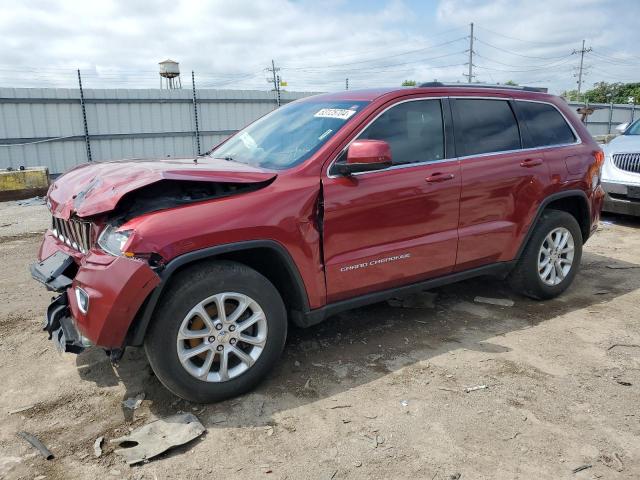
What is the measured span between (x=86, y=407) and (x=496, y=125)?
142 inches

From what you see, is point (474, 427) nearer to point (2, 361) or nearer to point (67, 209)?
point (67, 209)

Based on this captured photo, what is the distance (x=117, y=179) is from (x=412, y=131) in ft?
6.73

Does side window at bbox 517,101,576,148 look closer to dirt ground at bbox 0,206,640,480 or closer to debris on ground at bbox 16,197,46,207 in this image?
dirt ground at bbox 0,206,640,480

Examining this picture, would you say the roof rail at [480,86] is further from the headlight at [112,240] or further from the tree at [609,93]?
the tree at [609,93]

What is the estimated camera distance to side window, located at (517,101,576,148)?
4418 mm

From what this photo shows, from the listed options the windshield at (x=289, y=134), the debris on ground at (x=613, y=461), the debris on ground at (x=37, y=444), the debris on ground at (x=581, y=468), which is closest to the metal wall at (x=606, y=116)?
the windshield at (x=289, y=134)

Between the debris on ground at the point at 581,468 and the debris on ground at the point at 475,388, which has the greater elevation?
the debris on ground at the point at 475,388

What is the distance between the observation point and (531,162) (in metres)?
4.26

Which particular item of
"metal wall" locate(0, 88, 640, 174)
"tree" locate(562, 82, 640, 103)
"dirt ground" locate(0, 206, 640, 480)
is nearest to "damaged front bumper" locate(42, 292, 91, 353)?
"dirt ground" locate(0, 206, 640, 480)

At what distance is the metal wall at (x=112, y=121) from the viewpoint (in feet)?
42.7

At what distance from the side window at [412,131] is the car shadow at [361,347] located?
4.44 ft

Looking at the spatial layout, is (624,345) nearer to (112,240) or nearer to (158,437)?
(158,437)

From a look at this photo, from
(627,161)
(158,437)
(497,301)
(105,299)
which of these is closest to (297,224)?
(105,299)

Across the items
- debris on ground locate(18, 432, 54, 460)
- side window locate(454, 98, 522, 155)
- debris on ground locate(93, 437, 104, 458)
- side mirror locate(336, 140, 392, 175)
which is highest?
side window locate(454, 98, 522, 155)
